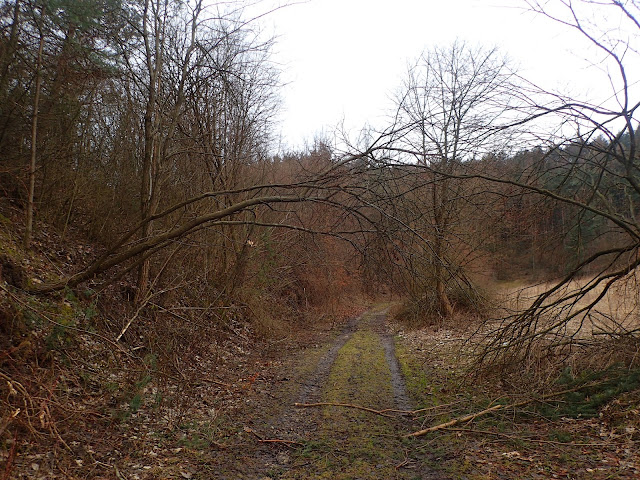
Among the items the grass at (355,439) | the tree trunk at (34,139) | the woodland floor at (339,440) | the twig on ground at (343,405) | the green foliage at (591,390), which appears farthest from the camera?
the tree trunk at (34,139)

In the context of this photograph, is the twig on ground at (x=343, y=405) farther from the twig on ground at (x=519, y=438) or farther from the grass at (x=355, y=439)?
the twig on ground at (x=519, y=438)

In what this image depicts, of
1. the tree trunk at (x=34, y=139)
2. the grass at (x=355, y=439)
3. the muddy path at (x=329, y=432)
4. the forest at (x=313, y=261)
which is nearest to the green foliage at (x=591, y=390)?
the forest at (x=313, y=261)

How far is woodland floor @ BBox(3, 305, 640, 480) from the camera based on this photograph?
14.8 ft

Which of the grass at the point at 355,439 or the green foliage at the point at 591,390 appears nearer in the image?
the grass at the point at 355,439

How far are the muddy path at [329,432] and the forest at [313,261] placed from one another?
46 millimetres

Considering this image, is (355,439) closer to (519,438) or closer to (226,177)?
(519,438)

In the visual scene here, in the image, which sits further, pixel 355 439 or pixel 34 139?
pixel 34 139

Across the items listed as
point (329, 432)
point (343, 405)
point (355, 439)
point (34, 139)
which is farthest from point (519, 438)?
point (34, 139)

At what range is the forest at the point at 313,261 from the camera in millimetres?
4992

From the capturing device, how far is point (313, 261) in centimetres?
844

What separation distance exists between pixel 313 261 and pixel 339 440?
3479 mm

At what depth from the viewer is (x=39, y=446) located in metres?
4.36

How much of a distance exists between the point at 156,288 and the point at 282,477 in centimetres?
658

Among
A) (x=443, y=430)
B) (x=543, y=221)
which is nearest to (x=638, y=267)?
(x=543, y=221)
